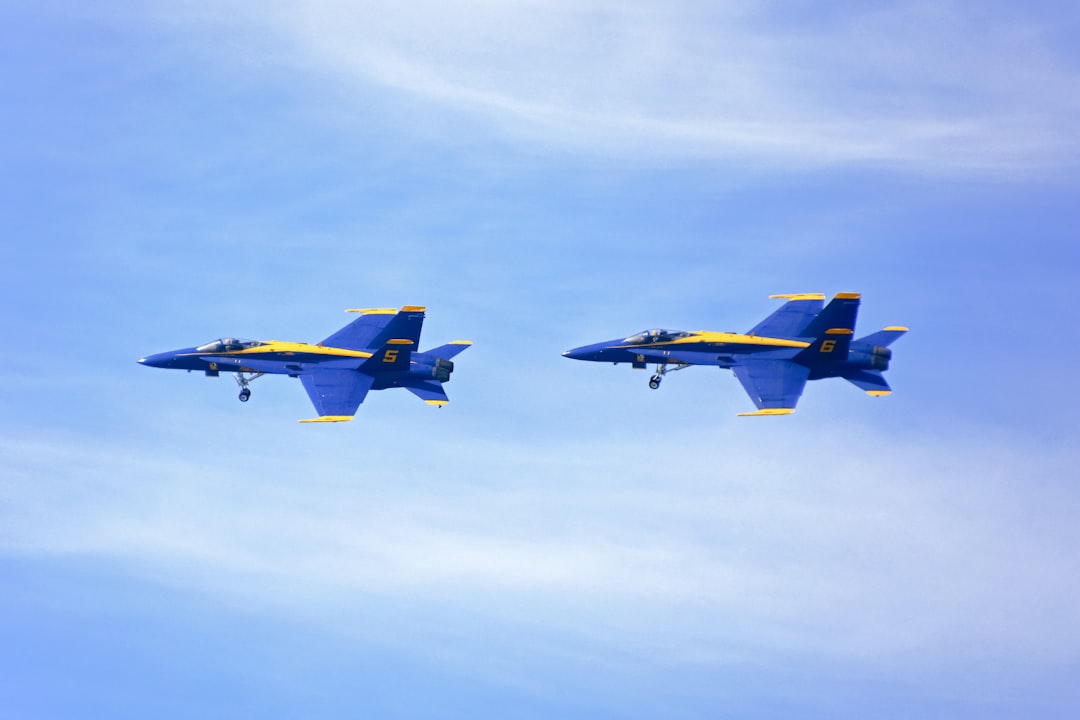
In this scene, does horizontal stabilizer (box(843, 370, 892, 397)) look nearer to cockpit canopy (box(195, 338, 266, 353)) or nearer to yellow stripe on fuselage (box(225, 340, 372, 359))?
yellow stripe on fuselage (box(225, 340, 372, 359))

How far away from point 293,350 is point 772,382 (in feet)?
101

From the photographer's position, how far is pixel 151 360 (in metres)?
120

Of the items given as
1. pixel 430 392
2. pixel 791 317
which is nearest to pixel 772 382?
pixel 791 317

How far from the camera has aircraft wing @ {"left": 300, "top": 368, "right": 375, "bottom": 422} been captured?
114m

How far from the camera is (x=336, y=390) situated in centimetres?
11612

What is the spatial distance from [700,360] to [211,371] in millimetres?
31887

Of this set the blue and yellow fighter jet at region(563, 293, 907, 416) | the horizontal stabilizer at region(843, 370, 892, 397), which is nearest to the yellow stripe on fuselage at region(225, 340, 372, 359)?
the blue and yellow fighter jet at region(563, 293, 907, 416)

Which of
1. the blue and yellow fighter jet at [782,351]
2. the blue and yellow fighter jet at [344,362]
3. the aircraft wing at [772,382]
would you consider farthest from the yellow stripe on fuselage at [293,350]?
the aircraft wing at [772,382]

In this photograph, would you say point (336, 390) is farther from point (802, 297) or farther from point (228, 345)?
point (802, 297)

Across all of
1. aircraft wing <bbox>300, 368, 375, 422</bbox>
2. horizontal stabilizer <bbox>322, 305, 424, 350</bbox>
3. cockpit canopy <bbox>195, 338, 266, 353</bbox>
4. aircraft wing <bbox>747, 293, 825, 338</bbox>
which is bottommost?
aircraft wing <bbox>300, 368, 375, 422</bbox>

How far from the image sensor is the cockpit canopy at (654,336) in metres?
120

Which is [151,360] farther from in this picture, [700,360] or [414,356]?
[700,360]

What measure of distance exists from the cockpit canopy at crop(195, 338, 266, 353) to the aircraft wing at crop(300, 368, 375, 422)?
4.21m

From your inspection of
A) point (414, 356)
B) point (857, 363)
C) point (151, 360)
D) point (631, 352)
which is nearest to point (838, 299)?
point (857, 363)
